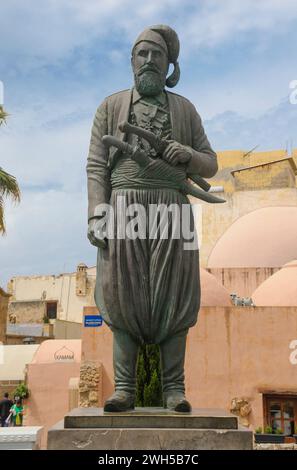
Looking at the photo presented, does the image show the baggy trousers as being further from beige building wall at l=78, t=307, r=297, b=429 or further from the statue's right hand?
beige building wall at l=78, t=307, r=297, b=429

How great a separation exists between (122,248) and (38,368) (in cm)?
1265

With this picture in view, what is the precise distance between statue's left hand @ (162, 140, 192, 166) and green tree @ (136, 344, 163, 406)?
182 inches

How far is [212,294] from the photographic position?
45.0 feet

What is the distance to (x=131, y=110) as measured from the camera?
410cm

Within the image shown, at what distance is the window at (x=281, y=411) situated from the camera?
12156 mm

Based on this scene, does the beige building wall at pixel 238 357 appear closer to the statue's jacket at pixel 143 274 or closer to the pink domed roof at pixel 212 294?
the pink domed roof at pixel 212 294

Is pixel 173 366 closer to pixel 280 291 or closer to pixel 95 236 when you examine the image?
pixel 95 236

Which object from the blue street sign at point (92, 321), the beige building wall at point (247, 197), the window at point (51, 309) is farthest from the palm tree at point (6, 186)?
the window at point (51, 309)

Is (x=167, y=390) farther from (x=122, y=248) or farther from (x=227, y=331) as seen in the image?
(x=227, y=331)

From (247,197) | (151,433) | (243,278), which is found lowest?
(151,433)

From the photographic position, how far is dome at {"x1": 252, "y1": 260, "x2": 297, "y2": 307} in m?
13.3

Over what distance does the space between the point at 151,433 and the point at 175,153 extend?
1.76 meters

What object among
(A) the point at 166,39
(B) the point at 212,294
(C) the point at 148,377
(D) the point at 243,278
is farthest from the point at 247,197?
(A) the point at 166,39
